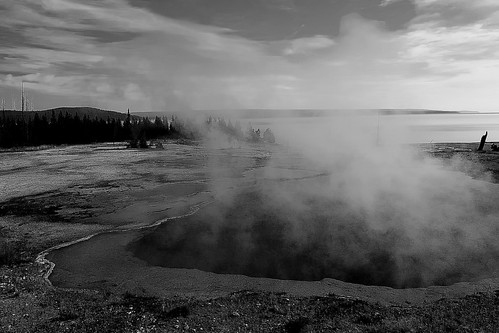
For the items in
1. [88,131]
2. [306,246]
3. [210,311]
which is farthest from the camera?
[88,131]

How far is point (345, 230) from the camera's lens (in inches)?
548

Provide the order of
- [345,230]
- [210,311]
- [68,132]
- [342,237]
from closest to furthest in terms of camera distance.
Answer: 1. [210,311]
2. [342,237]
3. [345,230]
4. [68,132]

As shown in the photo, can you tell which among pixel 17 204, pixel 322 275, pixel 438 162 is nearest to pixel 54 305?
pixel 322 275

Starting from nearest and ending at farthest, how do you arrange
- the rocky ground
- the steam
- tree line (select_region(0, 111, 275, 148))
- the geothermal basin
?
the rocky ground → the geothermal basin → the steam → tree line (select_region(0, 111, 275, 148))

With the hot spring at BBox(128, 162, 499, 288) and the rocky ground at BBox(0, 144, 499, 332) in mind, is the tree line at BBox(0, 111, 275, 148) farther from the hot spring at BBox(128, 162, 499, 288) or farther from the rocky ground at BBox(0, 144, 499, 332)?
the rocky ground at BBox(0, 144, 499, 332)

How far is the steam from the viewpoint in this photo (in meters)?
10.7

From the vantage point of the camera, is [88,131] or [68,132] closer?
[68,132]

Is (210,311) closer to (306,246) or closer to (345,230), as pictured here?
(306,246)

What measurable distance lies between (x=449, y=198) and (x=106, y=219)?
17012 millimetres

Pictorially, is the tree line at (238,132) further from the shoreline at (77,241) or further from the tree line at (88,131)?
the shoreline at (77,241)

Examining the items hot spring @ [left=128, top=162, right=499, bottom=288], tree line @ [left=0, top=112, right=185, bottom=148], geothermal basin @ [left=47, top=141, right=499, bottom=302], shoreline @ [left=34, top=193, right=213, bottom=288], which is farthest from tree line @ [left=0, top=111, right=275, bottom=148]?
geothermal basin @ [left=47, top=141, right=499, bottom=302]

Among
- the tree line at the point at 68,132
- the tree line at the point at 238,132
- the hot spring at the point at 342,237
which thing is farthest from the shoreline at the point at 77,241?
the tree line at the point at 238,132

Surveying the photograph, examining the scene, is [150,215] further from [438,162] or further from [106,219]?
[438,162]

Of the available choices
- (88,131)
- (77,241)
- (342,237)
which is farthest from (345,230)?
(88,131)
